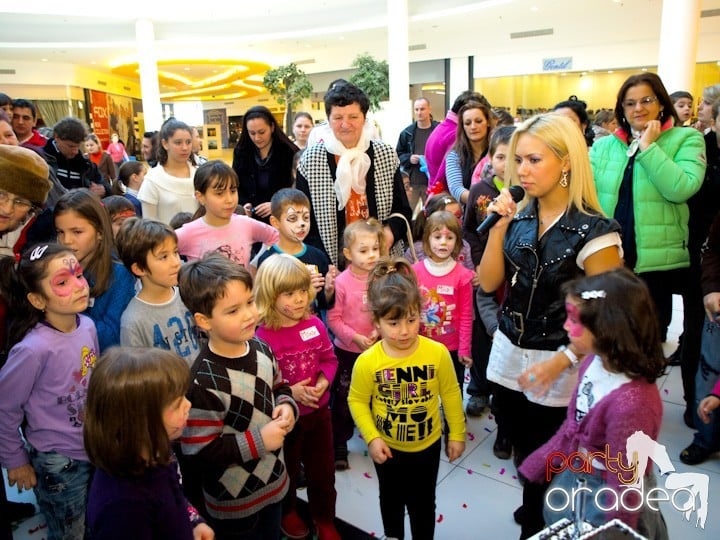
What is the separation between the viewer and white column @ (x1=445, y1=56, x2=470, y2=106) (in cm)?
1362

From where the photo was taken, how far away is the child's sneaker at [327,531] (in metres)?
2.02

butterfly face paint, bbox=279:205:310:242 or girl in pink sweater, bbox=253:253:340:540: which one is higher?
butterfly face paint, bbox=279:205:310:242

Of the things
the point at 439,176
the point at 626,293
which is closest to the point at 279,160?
the point at 439,176

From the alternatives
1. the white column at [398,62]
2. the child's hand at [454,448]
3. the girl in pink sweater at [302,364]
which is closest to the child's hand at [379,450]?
the child's hand at [454,448]

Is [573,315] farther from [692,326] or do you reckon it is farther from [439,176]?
[439,176]

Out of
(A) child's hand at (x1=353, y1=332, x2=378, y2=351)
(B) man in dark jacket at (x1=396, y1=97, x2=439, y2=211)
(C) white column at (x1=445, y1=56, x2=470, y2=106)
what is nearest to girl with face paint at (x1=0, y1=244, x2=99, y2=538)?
(A) child's hand at (x1=353, y1=332, x2=378, y2=351)

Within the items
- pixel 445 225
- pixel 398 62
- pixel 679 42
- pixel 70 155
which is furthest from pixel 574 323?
pixel 398 62

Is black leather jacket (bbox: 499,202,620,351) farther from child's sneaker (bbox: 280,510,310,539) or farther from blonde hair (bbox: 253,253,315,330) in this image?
child's sneaker (bbox: 280,510,310,539)

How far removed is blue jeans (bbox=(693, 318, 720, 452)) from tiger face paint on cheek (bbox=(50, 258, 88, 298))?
102 inches

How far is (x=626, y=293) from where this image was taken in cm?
135

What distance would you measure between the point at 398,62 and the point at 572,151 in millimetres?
10121

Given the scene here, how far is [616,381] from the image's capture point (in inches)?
54.7

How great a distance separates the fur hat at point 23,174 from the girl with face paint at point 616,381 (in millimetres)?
2005

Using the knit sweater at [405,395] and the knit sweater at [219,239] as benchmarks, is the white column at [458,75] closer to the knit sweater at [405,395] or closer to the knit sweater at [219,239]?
the knit sweater at [219,239]
